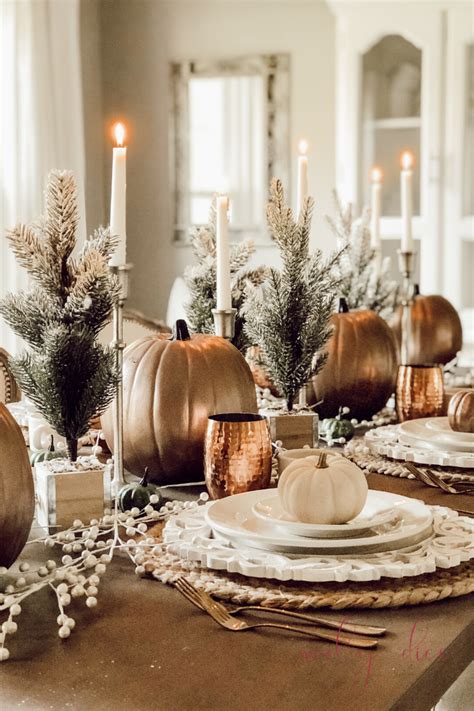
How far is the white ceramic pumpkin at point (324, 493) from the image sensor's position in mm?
932

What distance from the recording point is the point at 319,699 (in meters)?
0.64

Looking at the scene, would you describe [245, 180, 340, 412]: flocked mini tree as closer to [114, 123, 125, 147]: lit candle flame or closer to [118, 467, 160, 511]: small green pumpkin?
[114, 123, 125, 147]: lit candle flame

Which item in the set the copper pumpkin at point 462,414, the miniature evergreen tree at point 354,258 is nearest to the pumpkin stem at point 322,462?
the copper pumpkin at point 462,414

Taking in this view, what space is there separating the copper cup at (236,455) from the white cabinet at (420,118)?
324 centimetres

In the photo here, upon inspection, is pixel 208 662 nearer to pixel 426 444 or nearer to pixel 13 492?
pixel 13 492

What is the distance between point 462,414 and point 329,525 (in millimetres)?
555

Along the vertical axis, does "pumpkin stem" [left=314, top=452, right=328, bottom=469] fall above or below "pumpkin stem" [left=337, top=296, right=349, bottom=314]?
below

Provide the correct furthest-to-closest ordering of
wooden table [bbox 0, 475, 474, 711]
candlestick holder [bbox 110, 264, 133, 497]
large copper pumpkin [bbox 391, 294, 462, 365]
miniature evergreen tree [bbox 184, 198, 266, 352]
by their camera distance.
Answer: large copper pumpkin [bbox 391, 294, 462, 365] < miniature evergreen tree [bbox 184, 198, 266, 352] < candlestick holder [bbox 110, 264, 133, 497] < wooden table [bbox 0, 475, 474, 711]

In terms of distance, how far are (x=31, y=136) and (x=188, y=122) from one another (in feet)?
3.08

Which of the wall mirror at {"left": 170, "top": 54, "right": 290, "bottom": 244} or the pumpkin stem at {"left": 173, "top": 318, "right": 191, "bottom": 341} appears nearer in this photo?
the pumpkin stem at {"left": 173, "top": 318, "right": 191, "bottom": 341}

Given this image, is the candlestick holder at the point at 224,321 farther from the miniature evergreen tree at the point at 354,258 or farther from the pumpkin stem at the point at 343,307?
the miniature evergreen tree at the point at 354,258

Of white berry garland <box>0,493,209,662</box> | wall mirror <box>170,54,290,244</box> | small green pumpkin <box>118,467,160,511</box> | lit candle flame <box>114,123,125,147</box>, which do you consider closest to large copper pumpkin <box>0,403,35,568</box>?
white berry garland <box>0,493,209,662</box>

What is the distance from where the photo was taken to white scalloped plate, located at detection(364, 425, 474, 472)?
4.37 ft

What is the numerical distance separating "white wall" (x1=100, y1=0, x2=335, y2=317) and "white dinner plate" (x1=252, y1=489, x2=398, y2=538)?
391cm
